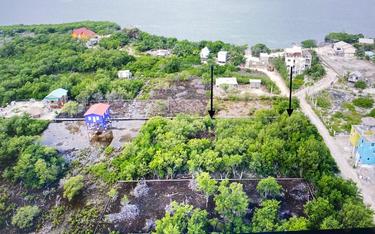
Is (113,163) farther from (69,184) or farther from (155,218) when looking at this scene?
(155,218)

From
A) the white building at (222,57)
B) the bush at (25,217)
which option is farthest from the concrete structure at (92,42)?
the bush at (25,217)

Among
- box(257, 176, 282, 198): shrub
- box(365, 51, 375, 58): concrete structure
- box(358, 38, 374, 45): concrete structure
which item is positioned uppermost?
box(358, 38, 374, 45): concrete structure

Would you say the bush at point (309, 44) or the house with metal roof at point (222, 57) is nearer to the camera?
the house with metal roof at point (222, 57)

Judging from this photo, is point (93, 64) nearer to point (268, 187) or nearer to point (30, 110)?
point (30, 110)

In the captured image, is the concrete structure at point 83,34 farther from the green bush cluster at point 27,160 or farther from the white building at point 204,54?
the green bush cluster at point 27,160

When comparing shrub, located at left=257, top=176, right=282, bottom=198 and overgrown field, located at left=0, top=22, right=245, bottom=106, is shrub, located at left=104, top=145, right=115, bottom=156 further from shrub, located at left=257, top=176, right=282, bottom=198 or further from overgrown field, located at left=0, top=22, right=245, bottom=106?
shrub, located at left=257, top=176, right=282, bottom=198

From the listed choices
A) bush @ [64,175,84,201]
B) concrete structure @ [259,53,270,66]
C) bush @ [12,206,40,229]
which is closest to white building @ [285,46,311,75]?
concrete structure @ [259,53,270,66]
